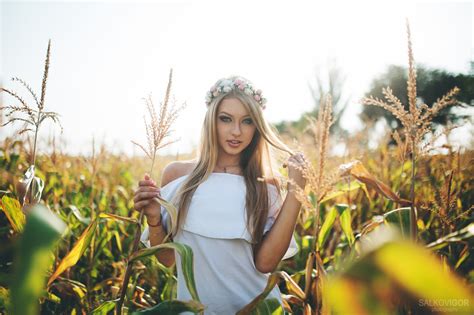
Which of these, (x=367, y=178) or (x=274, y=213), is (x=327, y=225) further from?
(x=367, y=178)

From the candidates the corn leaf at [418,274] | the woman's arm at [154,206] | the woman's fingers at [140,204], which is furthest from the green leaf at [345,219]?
the corn leaf at [418,274]

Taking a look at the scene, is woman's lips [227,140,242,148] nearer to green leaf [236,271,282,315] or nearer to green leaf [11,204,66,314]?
green leaf [236,271,282,315]

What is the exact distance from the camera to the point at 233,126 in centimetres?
228

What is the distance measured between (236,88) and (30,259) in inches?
80.0

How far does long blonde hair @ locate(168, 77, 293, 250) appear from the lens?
2125mm

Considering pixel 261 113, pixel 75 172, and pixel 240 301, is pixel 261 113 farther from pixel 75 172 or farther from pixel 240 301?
pixel 75 172

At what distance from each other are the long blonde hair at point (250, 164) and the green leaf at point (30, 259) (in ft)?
5.04

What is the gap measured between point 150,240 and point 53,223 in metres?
1.49

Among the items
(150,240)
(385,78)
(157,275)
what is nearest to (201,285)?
(150,240)

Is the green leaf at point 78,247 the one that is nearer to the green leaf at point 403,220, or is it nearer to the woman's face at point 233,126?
the woman's face at point 233,126

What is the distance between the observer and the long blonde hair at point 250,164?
212 centimetres

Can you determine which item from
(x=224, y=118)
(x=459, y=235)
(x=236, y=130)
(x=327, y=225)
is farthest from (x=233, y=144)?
(x=459, y=235)

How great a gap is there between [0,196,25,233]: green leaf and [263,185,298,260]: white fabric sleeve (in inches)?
52.3

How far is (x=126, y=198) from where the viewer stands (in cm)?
402
